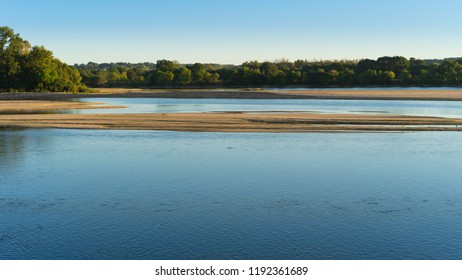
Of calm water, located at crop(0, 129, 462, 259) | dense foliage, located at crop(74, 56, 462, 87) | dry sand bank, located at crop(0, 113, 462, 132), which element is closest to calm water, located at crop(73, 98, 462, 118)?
dry sand bank, located at crop(0, 113, 462, 132)

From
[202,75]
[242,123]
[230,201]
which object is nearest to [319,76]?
[202,75]

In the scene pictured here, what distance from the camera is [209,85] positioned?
134125 mm

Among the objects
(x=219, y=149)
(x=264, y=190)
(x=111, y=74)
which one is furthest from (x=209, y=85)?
(x=264, y=190)

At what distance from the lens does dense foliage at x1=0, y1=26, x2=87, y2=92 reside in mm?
90250

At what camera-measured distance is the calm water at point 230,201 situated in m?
11.6

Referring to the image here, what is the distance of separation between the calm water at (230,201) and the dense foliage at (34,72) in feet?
225

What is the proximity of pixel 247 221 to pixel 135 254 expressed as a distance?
3230 mm

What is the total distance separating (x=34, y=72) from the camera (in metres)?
90.0

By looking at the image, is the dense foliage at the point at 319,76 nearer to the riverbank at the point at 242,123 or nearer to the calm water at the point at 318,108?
the calm water at the point at 318,108

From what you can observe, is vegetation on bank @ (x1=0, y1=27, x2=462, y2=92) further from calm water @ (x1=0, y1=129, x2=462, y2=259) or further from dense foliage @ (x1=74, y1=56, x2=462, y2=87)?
calm water @ (x1=0, y1=129, x2=462, y2=259)

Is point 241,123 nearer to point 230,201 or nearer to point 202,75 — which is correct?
point 230,201

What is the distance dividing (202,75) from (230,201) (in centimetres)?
12534

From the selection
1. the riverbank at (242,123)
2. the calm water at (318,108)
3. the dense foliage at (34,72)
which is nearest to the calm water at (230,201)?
the riverbank at (242,123)

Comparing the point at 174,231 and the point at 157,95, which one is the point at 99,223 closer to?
the point at 174,231
